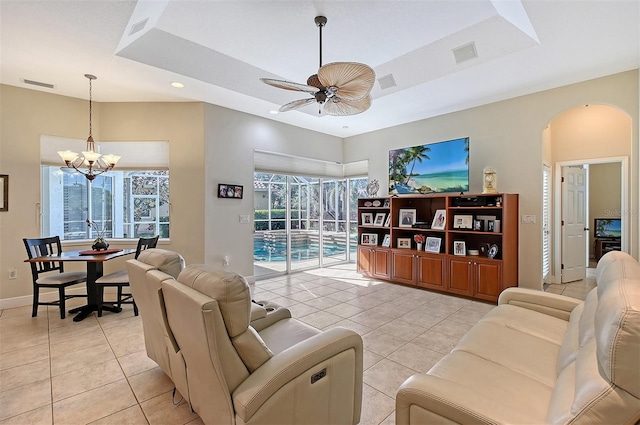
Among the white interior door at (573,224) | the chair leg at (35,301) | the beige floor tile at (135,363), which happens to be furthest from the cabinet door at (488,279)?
the chair leg at (35,301)

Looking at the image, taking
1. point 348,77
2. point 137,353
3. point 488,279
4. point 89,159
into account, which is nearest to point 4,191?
point 89,159

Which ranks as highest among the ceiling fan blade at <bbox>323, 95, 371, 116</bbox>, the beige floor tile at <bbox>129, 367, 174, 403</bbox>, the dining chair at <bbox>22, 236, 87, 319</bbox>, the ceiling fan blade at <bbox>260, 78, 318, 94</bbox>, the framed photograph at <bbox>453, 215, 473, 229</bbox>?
the ceiling fan blade at <bbox>260, 78, 318, 94</bbox>

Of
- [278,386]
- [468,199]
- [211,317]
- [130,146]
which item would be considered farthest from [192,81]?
[468,199]

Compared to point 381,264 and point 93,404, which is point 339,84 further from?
point 381,264

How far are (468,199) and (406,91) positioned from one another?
6.12 feet

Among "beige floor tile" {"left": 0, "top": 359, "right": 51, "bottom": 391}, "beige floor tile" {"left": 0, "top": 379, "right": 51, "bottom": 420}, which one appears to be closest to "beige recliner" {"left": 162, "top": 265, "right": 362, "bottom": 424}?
"beige floor tile" {"left": 0, "top": 379, "right": 51, "bottom": 420}

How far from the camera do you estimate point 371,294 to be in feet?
15.4

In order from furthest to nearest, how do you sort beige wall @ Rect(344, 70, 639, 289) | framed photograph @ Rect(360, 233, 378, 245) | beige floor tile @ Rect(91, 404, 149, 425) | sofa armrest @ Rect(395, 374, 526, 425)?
1. framed photograph @ Rect(360, 233, 378, 245)
2. beige wall @ Rect(344, 70, 639, 289)
3. beige floor tile @ Rect(91, 404, 149, 425)
4. sofa armrest @ Rect(395, 374, 526, 425)

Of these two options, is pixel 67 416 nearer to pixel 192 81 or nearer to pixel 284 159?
pixel 192 81

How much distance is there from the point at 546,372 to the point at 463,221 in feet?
10.9

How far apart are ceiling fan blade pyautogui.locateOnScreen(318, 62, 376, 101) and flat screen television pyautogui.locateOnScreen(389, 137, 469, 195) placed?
283 centimetres

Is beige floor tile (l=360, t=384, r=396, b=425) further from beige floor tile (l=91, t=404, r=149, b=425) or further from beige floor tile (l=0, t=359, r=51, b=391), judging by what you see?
beige floor tile (l=0, t=359, r=51, b=391)

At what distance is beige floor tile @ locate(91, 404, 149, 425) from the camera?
6.25ft

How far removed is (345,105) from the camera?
292 centimetres
